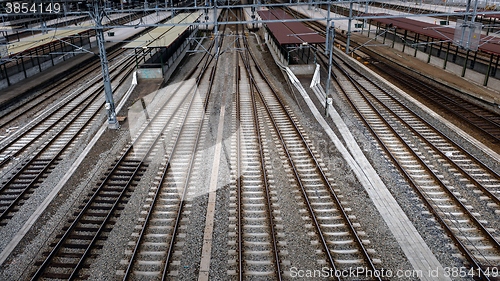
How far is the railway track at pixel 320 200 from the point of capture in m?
9.48

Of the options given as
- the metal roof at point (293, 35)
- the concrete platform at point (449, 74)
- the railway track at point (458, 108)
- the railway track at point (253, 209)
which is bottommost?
the railway track at point (253, 209)

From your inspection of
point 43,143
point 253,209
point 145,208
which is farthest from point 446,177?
point 43,143

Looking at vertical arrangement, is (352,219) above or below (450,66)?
below

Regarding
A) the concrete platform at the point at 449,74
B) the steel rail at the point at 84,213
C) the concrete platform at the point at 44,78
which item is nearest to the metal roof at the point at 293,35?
the concrete platform at the point at 449,74

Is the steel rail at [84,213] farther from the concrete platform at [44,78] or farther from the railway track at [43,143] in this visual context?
the concrete platform at [44,78]

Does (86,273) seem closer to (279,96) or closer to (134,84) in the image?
(279,96)

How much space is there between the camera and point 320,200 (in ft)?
39.1

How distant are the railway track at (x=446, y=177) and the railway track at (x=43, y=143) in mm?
13479

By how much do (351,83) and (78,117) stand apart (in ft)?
58.2

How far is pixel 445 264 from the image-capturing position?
9.16 meters

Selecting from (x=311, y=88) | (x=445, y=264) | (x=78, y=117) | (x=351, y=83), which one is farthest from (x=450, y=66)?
(x=78, y=117)

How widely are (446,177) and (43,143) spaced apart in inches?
665

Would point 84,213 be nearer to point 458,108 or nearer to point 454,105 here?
point 458,108

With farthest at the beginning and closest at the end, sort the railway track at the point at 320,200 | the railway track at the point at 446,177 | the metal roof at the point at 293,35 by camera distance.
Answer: the metal roof at the point at 293,35
the railway track at the point at 446,177
the railway track at the point at 320,200
